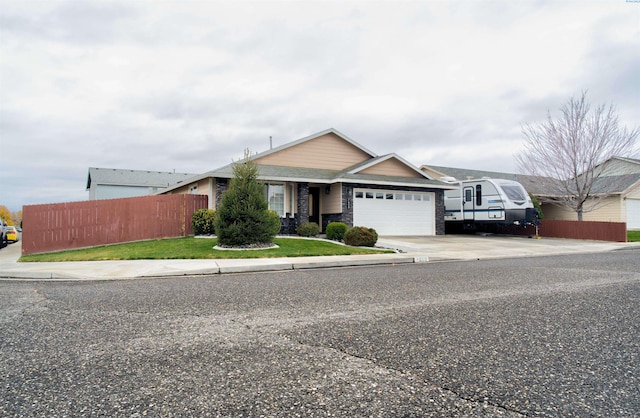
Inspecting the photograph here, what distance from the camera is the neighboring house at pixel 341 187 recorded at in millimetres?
20578

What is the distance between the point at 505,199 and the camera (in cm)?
2192

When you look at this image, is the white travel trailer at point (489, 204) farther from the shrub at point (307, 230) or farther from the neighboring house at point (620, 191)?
the shrub at point (307, 230)

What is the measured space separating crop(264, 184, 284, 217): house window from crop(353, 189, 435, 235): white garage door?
156 inches

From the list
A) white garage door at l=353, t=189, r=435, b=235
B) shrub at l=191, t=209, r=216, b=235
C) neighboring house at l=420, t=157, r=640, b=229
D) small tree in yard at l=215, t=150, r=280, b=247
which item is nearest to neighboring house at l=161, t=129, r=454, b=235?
white garage door at l=353, t=189, r=435, b=235

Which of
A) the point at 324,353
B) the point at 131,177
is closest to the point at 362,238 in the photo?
the point at 324,353

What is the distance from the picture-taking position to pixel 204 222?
18.2m

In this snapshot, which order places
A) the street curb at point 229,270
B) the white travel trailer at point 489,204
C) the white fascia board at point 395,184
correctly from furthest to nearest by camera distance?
the white travel trailer at point 489,204 → the white fascia board at point 395,184 → the street curb at point 229,270

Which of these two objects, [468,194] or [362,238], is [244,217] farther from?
[468,194]

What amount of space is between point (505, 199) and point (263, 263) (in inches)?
637

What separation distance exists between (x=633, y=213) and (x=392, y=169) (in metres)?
20.3

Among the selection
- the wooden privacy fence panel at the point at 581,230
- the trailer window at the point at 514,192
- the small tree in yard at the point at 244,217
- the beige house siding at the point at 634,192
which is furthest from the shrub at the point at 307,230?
the beige house siding at the point at 634,192

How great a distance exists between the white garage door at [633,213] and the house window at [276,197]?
2628cm

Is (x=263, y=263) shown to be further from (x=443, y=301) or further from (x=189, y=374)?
(x=189, y=374)

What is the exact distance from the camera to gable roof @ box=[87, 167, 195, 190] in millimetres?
43188
